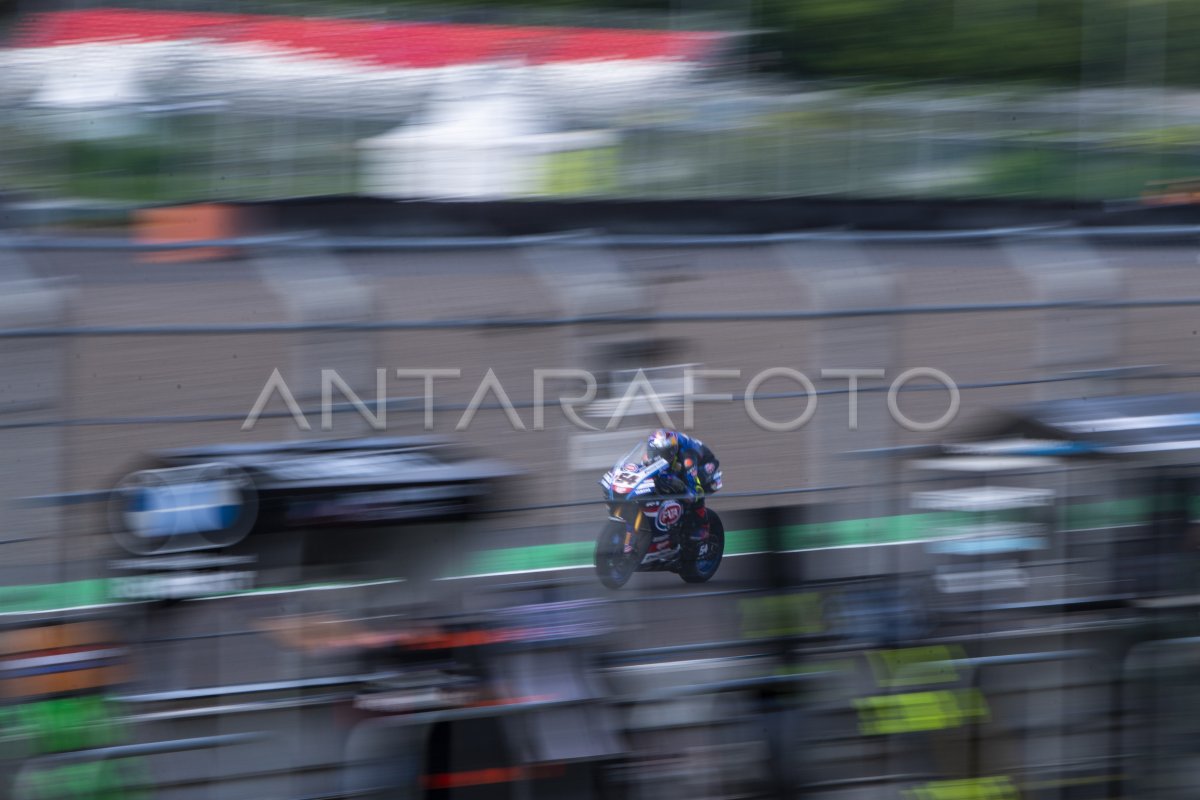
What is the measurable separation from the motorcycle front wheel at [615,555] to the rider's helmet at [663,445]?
16 cm

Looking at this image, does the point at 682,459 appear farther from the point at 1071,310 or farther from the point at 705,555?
the point at 1071,310

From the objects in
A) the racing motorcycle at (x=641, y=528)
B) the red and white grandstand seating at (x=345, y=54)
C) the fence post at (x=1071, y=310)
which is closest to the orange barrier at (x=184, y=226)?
the red and white grandstand seating at (x=345, y=54)

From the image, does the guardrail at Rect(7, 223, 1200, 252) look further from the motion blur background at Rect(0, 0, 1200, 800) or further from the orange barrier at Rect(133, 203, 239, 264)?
the orange barrier at Rect(133, 203, 239, 264)

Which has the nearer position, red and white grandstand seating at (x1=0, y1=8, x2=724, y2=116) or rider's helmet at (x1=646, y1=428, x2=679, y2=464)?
rider's helmet at (x1=646, y1=428, x2=679, y2=464)

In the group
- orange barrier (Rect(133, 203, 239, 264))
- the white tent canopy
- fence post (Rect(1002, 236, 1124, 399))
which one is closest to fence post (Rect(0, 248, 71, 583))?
orange barrier (Rect(133, 203, 239, 264))

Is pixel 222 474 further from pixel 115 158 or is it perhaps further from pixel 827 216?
pixel 827 216

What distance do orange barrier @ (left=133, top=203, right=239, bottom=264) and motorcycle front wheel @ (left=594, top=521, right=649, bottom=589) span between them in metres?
0.77

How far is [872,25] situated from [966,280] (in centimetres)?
522

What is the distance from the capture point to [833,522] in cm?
176

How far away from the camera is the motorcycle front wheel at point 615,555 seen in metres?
2.01

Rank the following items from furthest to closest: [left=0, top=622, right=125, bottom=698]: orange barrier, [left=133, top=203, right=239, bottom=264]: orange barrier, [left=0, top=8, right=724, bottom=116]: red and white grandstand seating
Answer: [left=0, top=8, right=724, bottom=116]: red and white grandstand seating
[left=133, top=203, right=239, bottom=264]: orange barrier
[left=0, top=622, right=125, bottom=698]: orange barrier

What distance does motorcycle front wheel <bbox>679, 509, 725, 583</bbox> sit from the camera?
1712 mm

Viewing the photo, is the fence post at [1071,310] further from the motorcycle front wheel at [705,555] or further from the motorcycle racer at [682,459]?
the motorcycle front wheel at [705,555]

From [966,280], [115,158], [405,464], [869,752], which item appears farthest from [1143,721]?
[115,158]
